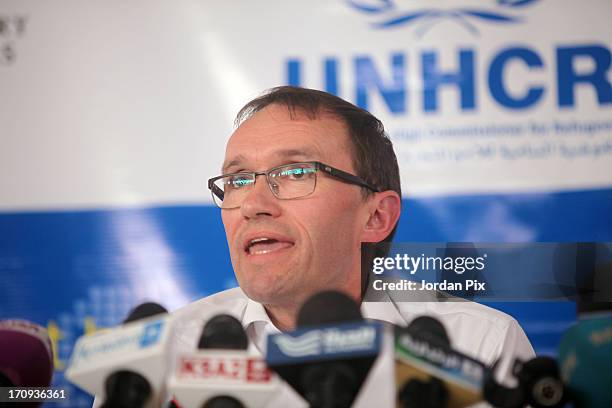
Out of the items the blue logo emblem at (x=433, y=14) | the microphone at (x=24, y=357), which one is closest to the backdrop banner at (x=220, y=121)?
the blue logo emblem at (x=433, y=14)

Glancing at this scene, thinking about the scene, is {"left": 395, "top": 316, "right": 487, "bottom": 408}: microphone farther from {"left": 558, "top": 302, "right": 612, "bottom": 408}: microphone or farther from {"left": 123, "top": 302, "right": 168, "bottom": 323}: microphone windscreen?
{"left": 123, "top": 302, "right": 168, "bottom": 323}: microphone windscreen

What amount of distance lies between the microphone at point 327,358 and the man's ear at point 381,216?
2.76 ft

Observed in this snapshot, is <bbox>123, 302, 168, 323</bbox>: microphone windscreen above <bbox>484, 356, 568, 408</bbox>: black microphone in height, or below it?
above

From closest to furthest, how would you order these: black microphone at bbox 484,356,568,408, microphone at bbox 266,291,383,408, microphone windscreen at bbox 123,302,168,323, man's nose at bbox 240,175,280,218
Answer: microphone at bbox 266,291,383,408, black microphone at bbox 484,356,568,408, microphone windscreen at bbox 123,302,168,323, man's nose at bbox 240,175,280,218

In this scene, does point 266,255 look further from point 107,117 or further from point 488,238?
point 107,117

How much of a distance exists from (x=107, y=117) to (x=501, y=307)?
148 centimetres

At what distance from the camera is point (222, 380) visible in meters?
0.89

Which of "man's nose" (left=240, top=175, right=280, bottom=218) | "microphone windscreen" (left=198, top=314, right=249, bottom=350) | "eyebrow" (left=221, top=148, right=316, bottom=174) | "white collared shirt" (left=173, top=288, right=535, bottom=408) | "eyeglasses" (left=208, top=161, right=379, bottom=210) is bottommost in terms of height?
"white collared shirt" (left=173, top=288, right=535, bottom=408)

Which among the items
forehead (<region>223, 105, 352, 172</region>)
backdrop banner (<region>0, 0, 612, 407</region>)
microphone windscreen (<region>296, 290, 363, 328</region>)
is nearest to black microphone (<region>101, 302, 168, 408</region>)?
microphone windscreen (<region>296, 290, 363, 328</region>)

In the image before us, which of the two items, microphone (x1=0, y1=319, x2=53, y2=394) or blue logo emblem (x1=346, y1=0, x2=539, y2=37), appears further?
blue logo emblem (x1=346, y1=0, x2=539, y2=37)

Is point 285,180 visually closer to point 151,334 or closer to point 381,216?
point 381,216

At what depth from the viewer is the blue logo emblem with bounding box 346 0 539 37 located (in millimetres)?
2113

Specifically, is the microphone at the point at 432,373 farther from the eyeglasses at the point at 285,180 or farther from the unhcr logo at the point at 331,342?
the eyeglasses at the point at 285,180

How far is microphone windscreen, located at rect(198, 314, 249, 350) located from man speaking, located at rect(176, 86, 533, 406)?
48 cm
